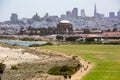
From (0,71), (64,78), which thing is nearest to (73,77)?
(64,78)

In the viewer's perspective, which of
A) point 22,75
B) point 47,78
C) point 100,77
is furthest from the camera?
point 22,75

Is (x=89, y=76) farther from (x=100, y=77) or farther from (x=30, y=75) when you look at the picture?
(x=30, y=75)

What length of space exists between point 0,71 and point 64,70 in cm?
692

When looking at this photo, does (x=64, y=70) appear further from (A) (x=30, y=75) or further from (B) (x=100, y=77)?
(B) (x=100, y=77)

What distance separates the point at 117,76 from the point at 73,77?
3.89 metres

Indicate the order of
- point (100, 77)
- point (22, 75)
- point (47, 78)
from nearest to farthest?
point (100, 77) < point (47, 78) < point (22, 75)

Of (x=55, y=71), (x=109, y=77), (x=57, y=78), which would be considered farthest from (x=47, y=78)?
(x=109, y=77)

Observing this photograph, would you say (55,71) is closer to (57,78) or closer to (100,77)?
(57,78)

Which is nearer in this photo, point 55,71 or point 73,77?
point 73,77

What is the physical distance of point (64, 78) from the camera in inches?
1374

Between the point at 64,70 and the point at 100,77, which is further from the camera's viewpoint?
the point at 64,70

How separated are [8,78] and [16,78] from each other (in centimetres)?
76

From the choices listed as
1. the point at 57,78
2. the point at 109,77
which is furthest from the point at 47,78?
the point at 109,77

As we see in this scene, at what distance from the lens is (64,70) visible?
39656 mm
